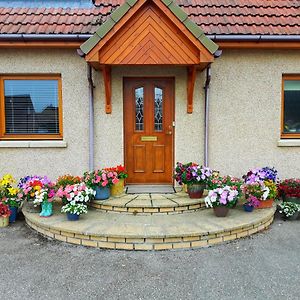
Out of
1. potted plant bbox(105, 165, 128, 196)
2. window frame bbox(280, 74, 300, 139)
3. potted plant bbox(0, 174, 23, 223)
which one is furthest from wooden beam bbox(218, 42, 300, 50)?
potted plant bbox(0, 174, 23, 223)

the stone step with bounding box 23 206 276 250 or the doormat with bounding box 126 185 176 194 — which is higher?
the doormat with bounding box 126 185 176 194

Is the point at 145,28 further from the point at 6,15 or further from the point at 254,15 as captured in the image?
A: the point at 6,15

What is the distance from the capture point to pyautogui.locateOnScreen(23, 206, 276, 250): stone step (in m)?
4.73

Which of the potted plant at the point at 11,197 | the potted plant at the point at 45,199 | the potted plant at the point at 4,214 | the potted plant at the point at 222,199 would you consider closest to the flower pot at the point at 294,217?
the potted plant at the point at 222,199

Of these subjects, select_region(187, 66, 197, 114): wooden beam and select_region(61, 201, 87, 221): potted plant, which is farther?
select_region(187, 66, 197, 114): wooden beam

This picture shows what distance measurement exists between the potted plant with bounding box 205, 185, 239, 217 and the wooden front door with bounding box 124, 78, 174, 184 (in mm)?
1818

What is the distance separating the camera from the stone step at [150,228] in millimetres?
4734

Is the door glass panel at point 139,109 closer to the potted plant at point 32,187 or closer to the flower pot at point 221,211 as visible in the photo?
the potted plant at point 32,187

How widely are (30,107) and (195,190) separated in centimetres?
398

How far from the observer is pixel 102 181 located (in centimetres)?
586

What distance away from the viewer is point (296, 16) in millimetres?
7148

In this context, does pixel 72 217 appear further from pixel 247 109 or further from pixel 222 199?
pixel 247 109

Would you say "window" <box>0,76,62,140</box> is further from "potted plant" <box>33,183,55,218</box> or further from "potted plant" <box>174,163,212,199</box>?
"potted plant" <box>174,163,212,199</box>

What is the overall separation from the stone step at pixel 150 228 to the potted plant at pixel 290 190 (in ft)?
2.98
